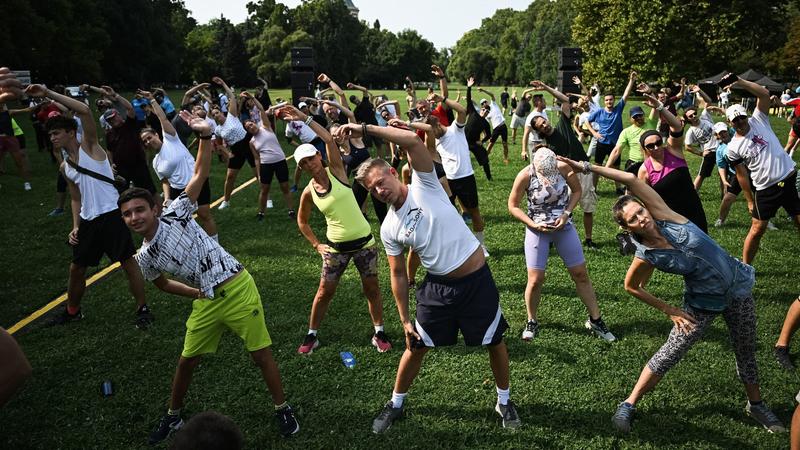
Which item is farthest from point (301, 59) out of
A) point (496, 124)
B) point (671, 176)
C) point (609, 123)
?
point (671, 176)

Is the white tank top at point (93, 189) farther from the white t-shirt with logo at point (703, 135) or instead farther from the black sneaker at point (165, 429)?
the white t-shirt with logo at point (703, 135)

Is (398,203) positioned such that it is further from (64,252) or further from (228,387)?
(64,252)

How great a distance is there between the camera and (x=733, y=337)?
3805 millimetres

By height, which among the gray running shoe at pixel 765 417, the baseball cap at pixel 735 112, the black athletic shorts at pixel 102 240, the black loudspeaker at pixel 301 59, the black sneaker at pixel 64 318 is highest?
the black loudspeaker at pixel 301 59

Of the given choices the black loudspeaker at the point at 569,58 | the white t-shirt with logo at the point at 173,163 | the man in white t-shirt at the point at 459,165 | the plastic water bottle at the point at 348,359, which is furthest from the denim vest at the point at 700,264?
the black loudspeaker at the point at 569,58

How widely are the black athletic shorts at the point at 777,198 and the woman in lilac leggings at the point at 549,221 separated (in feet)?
8.90

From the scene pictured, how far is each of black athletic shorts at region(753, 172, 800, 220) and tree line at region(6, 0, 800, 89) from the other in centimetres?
3455

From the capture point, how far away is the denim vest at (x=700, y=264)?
136 inches

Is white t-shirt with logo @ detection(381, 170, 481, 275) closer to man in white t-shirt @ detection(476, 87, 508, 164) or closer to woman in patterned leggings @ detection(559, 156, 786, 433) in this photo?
woman in patterned leggings @ detection(559, 156, 786, 433)

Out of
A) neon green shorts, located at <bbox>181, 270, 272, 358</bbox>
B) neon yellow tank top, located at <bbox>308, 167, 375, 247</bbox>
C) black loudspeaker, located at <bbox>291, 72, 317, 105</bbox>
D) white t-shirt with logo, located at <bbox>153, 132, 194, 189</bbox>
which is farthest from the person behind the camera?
black loudspeaker, located at <bbox>291, 72, 317, 105</bbox>

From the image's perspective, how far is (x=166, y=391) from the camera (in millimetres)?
4605

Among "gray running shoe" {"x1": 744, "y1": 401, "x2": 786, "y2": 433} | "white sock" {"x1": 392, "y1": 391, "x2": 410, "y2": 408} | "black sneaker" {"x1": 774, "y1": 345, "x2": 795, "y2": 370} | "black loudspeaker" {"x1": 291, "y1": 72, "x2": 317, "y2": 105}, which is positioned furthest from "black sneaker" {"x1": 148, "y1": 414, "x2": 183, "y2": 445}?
"black loudspeaker" {"x1": 291, "y1": 72, "x2": 317, "y2": 105}

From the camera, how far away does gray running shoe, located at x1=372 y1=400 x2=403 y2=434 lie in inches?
157

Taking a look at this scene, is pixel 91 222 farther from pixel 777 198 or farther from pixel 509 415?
pixel 777 198
